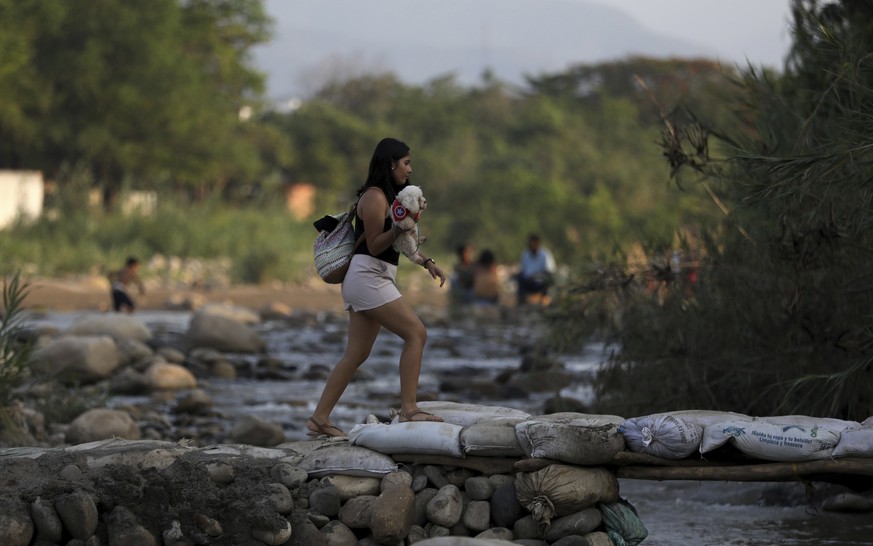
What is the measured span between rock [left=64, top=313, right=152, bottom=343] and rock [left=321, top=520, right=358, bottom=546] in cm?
1066

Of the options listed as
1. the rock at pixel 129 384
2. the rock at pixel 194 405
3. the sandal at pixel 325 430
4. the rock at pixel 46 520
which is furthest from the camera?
the rock at pixel 129 384

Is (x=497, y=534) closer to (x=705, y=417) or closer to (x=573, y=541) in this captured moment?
(x=573, y=541)

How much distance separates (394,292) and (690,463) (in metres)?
1.68

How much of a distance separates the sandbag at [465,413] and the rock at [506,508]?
1.36ft

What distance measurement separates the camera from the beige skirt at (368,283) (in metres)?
6.70

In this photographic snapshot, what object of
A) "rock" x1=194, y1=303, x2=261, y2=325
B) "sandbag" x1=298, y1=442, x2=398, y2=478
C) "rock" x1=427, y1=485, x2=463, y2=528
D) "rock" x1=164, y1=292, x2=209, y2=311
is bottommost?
"rock" x1=164, y1=292, x2=209, y2=311

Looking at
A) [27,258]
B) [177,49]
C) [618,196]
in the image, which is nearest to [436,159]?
[618,196]

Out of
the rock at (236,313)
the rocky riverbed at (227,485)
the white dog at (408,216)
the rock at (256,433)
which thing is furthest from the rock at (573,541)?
the rock at (236,313)

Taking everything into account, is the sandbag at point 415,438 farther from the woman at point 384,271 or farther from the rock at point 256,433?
the rock at point 256,433

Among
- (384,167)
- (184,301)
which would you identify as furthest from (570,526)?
(184,301)

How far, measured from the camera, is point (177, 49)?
1511 inches

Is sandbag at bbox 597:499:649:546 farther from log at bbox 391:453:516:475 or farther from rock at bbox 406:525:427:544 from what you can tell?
rock at bbox 406:525:427:544

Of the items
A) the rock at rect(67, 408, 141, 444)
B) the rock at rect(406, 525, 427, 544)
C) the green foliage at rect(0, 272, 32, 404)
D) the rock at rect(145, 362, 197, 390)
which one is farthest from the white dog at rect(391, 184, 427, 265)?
the rock at rect(145, 362, 197, 390)

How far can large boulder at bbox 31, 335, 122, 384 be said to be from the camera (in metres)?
13.7
